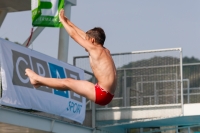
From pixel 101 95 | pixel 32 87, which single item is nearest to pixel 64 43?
pixel 32 87

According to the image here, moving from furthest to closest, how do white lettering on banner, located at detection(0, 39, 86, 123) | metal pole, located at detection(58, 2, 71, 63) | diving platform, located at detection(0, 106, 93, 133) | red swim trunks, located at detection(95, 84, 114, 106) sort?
1. metal pole, located at detection(58, 2, 71, 63)
2. white lettering on banner, located at detection(0, 39, 86, 123)
3. diving platform, located at detection(0, 106, 93, 133)
4. red swim trunks, located at detection(95, 84, 114, 106)

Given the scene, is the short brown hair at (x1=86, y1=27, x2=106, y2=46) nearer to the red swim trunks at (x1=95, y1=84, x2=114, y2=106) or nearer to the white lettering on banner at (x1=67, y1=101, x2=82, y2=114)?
the red swim trunks at (x1=95, y1=84, x2=114, y2=106)

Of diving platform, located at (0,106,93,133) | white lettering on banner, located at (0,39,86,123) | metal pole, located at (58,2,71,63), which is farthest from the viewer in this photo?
metal pole, located at (58,2,71,63)

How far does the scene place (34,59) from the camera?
20422 mm

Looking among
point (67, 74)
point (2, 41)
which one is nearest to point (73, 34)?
point (2, 41)

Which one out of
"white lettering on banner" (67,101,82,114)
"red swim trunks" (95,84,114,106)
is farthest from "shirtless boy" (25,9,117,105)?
"white lettering on banner" (67,101,82,114)

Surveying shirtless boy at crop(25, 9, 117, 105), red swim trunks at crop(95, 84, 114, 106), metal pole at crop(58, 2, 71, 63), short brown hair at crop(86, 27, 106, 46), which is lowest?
red swim trunks at crop(95, 84, 114, 106)

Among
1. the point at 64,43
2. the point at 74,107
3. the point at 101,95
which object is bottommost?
the point at 101,95

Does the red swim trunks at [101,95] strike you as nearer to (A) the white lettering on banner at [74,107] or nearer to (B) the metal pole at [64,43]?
(A) the white lettering on banner at [74,107]

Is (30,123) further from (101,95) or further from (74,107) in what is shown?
(101,95)

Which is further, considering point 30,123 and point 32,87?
point 32,87

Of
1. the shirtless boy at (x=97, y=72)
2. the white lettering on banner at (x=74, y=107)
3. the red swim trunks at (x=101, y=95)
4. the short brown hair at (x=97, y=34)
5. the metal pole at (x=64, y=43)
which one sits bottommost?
the red swim trunks at (x=101, y=95)

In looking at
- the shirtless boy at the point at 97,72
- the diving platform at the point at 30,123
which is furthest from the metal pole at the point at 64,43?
the shirtless boy at the point at 97,72

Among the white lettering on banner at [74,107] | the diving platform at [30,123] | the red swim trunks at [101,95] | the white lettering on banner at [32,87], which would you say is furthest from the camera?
the white lettering on banner at [74,107]
